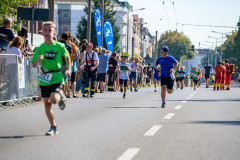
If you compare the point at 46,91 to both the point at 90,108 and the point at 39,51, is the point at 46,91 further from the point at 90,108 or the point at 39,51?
the point at 90,108

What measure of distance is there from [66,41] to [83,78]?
3.67m

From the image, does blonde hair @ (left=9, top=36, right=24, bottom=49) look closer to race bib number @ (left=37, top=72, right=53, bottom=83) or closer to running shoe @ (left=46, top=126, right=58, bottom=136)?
race bib number @ (left=37, top=72, right=53, bottom=83)

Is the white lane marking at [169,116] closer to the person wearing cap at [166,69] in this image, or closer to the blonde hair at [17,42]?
the person wearing cap at [166,69]

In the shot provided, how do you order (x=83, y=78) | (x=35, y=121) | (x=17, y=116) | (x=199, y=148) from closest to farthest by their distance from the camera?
(x=199, y=148) → (x=35, y=121) → (x=17, y=116) → (x=83, y=78)

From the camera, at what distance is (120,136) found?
818 cm

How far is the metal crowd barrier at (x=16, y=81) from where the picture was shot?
42.4ft

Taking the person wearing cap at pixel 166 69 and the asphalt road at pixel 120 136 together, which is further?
the person wearing cap at pixel 166 69

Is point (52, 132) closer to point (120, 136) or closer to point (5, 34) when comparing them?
point (120, 136)

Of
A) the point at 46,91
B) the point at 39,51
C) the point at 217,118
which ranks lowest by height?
the point at 217,118

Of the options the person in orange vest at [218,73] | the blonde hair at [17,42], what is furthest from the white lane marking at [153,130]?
the person in orange vest at [218,73]

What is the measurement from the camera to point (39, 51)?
8.24m

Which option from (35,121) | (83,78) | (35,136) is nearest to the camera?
(35,136)

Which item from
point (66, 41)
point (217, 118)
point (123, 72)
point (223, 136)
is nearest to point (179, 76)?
point (123, 72)

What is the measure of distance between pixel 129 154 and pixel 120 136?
5.55ft
